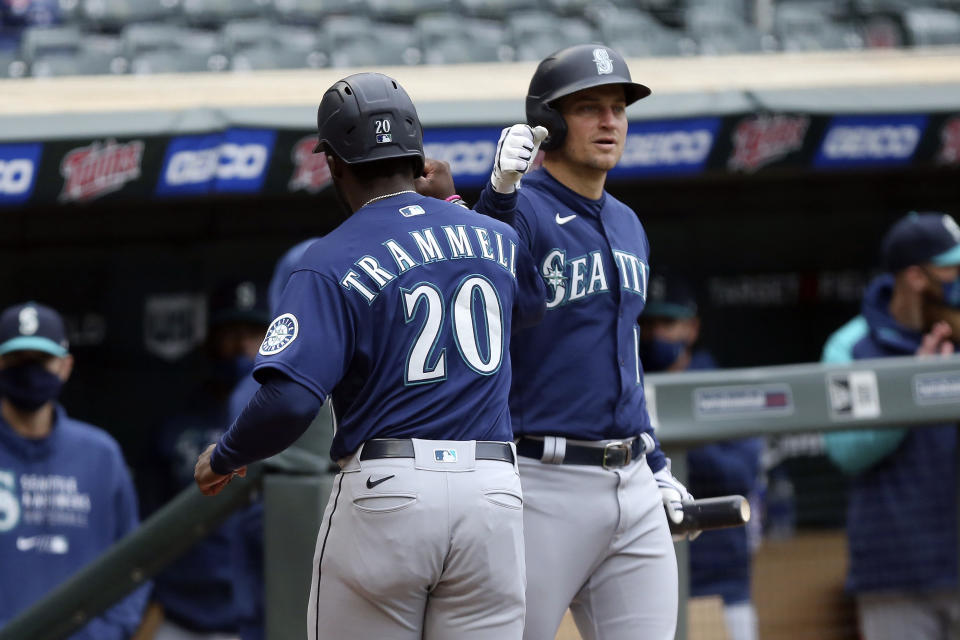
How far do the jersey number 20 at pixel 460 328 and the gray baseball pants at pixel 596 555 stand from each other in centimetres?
42

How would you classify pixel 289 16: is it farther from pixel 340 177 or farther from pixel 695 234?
pixel 340 177

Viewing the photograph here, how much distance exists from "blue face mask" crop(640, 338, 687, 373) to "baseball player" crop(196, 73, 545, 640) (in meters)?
2.26

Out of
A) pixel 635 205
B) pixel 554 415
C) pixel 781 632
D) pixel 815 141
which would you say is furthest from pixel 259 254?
pixel 554 415

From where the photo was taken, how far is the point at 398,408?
2.29 meters

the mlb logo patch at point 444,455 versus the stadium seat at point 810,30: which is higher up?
the stadium seat at point 810,30

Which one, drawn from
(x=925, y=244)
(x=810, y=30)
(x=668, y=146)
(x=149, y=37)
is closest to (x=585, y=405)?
(x=925, y=244)

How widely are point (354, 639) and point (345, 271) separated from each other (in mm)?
594

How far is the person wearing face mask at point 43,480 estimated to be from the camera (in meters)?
3.86

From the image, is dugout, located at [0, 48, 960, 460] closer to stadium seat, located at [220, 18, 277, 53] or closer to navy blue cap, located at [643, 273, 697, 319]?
navy blue cap, located at [643, 273, 697, 319]

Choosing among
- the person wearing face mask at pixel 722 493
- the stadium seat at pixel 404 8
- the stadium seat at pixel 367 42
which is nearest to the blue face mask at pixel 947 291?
the person wearing face mask at pixel 722 493

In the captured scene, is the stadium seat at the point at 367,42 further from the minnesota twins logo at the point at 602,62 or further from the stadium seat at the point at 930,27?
the minnesota twins logo at the point at 602,62

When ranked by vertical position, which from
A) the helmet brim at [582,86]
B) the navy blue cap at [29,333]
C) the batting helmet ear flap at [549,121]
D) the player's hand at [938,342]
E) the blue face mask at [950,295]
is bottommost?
the player's hand at [938,342]

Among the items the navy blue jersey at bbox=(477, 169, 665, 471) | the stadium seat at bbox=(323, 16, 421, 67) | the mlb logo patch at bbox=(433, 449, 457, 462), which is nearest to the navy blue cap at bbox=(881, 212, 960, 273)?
the navy blue jersey at bbox=(477, 169, 665, 471)

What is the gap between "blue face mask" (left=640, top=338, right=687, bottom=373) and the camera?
15.1ft
